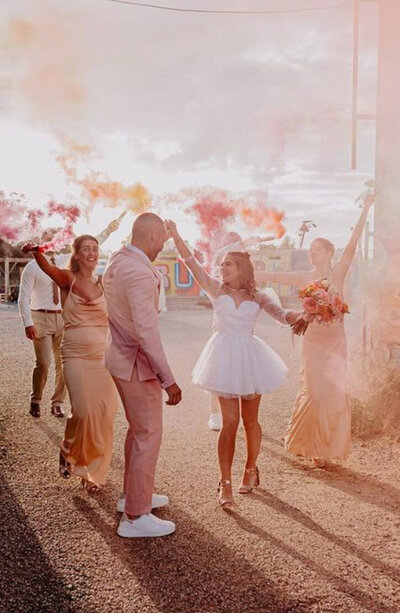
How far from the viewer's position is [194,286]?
43.9 metres

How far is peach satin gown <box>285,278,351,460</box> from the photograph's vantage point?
662 centimetres

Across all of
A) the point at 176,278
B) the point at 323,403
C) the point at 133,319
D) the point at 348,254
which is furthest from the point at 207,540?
the point at 176,278

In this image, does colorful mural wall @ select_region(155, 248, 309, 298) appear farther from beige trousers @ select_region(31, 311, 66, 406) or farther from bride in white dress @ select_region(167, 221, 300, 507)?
bride in white dress @ select_region(167, 221, 300, 507)

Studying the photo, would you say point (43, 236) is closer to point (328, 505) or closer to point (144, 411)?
point (144, 411)

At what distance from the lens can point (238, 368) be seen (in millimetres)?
5508

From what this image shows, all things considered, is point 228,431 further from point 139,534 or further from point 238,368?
point 139,534

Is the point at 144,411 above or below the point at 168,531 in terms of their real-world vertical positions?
above

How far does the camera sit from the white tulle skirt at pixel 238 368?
215 inches

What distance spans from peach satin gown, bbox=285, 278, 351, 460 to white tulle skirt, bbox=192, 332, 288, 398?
1170mm

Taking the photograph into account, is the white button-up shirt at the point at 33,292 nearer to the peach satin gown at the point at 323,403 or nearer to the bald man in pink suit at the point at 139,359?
the peach satin gown at the point at 323,403

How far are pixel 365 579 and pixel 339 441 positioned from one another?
2570 mm

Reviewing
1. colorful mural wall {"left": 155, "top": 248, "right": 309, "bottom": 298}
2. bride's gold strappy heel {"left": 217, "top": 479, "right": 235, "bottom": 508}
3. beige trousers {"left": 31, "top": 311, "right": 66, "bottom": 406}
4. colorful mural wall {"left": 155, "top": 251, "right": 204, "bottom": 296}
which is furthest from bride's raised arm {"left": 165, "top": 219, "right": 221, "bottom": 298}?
colorful mural wall {"left": 155, "top": 251, "right": 204, "bottom": 296}

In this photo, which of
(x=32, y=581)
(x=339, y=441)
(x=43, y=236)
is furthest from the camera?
(x=43, y=236)

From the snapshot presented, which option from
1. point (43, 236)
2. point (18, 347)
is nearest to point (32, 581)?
point (43, 236)
